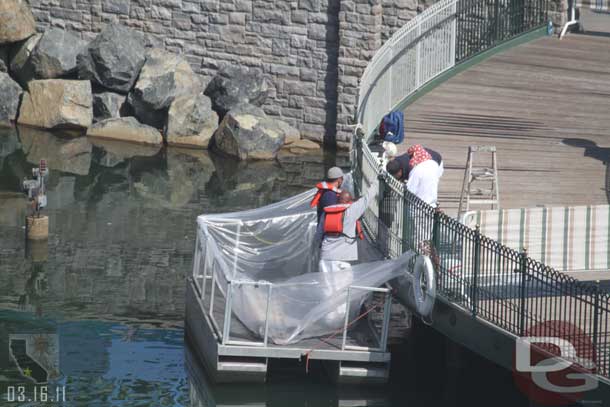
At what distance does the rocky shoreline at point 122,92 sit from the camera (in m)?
28.5

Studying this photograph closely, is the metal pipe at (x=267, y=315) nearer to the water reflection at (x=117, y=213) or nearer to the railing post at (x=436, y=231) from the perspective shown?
the railing post at (x=436, y=231)

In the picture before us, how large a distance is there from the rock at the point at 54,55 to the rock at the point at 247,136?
12.5 ft

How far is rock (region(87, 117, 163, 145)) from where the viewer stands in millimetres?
28484

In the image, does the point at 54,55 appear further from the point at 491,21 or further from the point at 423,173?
the point at 423,173

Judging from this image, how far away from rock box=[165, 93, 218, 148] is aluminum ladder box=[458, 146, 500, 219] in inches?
437

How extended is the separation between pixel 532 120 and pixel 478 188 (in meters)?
4.55

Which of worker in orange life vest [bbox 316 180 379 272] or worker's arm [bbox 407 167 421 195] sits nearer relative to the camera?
worker in orange life vest [bbox 316 180 379 272]

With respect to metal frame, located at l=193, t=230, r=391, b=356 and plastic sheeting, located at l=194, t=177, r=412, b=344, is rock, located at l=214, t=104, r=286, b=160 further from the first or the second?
metal frame, located at l=193, t=230, r=391, b=356

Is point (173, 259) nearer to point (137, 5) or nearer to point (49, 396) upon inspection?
point (49, 396)

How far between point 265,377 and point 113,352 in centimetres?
210

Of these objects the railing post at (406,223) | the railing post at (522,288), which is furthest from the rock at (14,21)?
the railing post at (522,288)

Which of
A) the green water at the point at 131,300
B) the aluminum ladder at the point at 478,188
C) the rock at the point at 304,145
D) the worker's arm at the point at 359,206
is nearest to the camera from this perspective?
the green water at the point at 131,300
